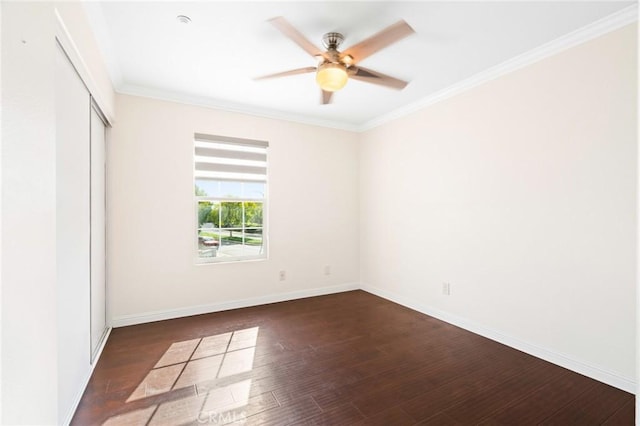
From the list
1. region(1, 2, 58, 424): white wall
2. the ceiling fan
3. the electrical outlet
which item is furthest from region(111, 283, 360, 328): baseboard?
the ceiling fan

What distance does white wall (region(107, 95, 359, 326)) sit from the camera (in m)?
3.29

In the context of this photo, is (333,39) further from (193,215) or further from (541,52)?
(193,215)

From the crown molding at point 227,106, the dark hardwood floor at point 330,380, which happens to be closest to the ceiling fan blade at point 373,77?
the crown molding at point 227,106

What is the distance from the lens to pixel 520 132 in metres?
2.73

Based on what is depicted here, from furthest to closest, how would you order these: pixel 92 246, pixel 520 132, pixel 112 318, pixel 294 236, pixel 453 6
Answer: pixel 294 236, pixel 112 318, pixel 520 132, pixel 92 246, pixel 453 6

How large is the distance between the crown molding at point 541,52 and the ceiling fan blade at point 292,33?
72.5 inches

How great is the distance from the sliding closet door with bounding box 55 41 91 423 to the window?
1.47 metres

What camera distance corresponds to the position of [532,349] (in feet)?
8.60

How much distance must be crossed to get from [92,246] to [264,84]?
227 centimetres

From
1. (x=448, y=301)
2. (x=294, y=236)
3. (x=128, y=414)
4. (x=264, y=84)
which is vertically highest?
(x=264, y=84)

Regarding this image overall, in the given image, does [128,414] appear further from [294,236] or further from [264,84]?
[264,84]

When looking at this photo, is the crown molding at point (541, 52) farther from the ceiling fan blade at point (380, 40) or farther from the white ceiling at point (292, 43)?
the ceiling fan blade at point (380, 40)

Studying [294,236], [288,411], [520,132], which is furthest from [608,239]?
[294,236]

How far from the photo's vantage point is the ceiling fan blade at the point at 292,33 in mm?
1814
